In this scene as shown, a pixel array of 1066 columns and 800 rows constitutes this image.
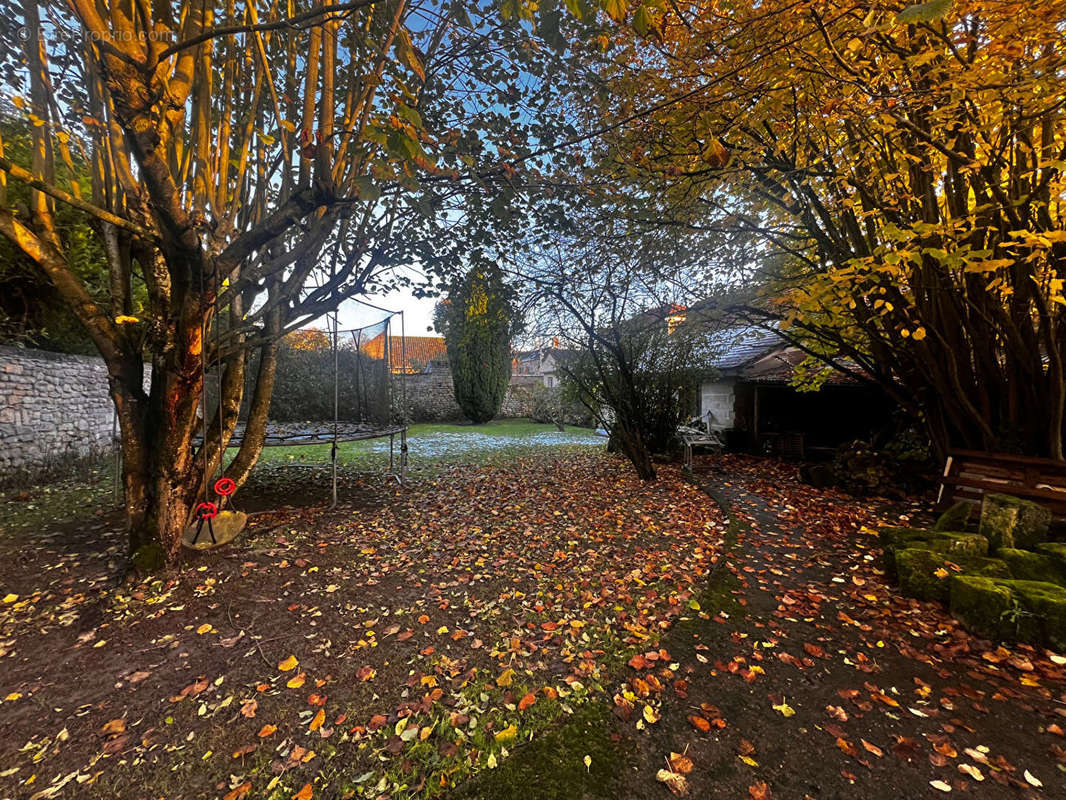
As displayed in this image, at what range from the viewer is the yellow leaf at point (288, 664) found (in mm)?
2410

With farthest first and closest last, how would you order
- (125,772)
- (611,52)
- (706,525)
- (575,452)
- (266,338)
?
(575,452), (706,525), (611,52), (266,338), (125,772)

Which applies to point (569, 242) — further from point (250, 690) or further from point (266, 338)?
point (250, 690)

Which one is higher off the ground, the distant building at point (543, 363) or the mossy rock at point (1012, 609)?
the distant building at point (543, 363)

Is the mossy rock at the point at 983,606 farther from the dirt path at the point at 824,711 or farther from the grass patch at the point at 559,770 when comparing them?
the grass patch at the point at 559,770

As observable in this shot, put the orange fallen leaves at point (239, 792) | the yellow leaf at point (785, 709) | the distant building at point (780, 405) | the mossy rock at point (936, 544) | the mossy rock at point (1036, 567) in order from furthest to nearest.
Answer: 1. the distant building at point (780, 405)
2. the mossy rock at point (936, 544)
3. the mossy rock at point (1036, 567)
4. the yellow leaf at point (785, 709)
5. the orange fallen leaves at point (239, 792)

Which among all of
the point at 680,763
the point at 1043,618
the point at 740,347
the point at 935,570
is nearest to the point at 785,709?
the point at 680,763

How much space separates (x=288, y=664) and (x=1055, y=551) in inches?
214

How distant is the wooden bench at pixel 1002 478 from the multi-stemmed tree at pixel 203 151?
585 centimetres

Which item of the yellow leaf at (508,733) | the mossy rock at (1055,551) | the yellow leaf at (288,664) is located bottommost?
the yellow leaf at (288,664)

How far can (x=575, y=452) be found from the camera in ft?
35.0

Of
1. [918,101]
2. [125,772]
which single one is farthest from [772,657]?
[918,101]

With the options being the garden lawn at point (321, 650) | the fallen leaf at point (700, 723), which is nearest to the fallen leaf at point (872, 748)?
the fallen leaf at point (700, 723)

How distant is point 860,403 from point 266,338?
1175 centimetres

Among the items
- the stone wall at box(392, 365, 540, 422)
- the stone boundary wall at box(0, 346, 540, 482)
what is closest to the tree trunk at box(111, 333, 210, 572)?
the stone boundary wall at box(0, 346, 540, 482)
